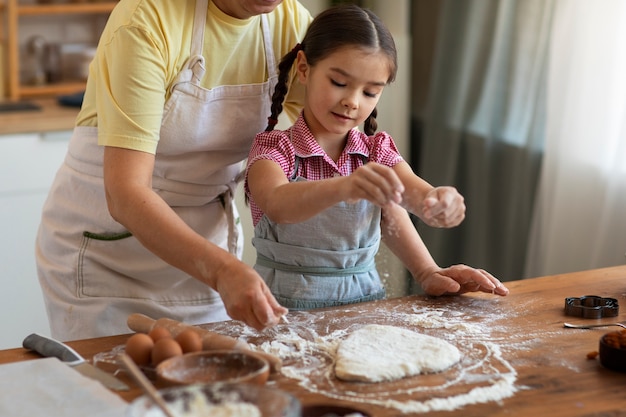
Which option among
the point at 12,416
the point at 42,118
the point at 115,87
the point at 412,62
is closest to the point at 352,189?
the point at 115,87

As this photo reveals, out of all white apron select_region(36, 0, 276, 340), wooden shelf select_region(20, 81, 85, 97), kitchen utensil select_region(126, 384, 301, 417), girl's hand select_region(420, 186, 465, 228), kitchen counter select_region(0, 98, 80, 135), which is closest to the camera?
kitchen utensil select_region(126, 384, 301, 417)

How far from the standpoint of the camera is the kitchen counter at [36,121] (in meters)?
3.06

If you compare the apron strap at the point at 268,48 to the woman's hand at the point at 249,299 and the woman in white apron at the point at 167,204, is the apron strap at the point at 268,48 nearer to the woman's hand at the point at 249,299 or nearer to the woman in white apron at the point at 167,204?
the woman in white apron at the point at 167,204

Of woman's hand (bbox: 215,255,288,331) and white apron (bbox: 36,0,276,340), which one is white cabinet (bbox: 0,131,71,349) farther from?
woman's hand (bbox: 215,255,288,331)

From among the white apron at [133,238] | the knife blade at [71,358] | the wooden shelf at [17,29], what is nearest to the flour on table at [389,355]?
the knife blade at [71,358]

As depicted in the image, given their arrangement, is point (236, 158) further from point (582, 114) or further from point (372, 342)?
point (582, 114)

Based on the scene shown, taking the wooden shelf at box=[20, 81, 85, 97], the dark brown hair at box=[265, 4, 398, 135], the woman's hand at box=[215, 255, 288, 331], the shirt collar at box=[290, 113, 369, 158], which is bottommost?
the woman's hand at box=[215, 255, 288, 331]

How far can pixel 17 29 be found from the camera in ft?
11.9

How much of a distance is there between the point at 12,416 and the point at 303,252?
27.0 inches

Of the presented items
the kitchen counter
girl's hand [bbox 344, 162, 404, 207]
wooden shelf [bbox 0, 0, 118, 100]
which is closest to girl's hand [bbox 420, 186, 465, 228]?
girl's hand [bbox 344, 162, 404, 207]

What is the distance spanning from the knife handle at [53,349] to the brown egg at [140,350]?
95mm

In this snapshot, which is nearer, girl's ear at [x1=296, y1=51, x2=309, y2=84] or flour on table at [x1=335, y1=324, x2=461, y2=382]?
flour on table at [x1=335, y1=324, x2=461, y2=382]

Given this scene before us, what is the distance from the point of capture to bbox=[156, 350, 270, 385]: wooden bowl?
51.3 inches

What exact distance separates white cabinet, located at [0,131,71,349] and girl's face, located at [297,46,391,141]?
5.25 feet
